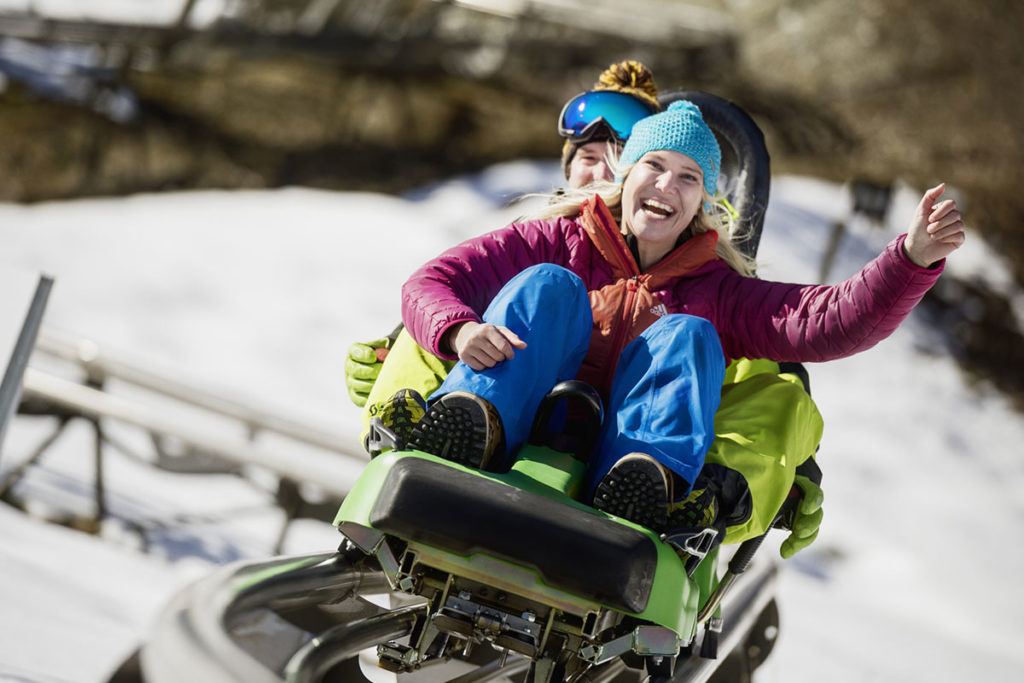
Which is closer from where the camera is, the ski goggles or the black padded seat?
the black padded seat

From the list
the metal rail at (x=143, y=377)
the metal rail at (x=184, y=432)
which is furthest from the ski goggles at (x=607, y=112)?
the metal rail at (x=143, y=377)

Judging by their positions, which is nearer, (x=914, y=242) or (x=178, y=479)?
(x=914, y=242)

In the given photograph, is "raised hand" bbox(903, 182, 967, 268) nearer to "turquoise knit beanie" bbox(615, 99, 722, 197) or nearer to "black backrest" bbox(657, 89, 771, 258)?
"turquoise knit beanie" bbox(615, 99, 722, 197)

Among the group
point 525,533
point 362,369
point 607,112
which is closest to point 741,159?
point 607,112

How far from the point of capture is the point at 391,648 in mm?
1362

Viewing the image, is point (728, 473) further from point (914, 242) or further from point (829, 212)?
point (829, 212)

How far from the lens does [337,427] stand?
12.3ft

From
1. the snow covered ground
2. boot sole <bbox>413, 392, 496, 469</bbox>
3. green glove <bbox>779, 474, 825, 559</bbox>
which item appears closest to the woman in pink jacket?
boot sole <bbox>413, 392, 496, 469</bbox>

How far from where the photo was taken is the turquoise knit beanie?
1.76m

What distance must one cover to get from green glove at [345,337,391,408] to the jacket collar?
1.46ft

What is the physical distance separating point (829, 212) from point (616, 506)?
8103mm

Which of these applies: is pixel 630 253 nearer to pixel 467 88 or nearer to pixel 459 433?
pixel 459 433

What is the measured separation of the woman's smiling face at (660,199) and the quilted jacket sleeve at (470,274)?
0.47 ft

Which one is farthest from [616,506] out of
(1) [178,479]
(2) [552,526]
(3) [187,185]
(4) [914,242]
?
(3) [187,185]
